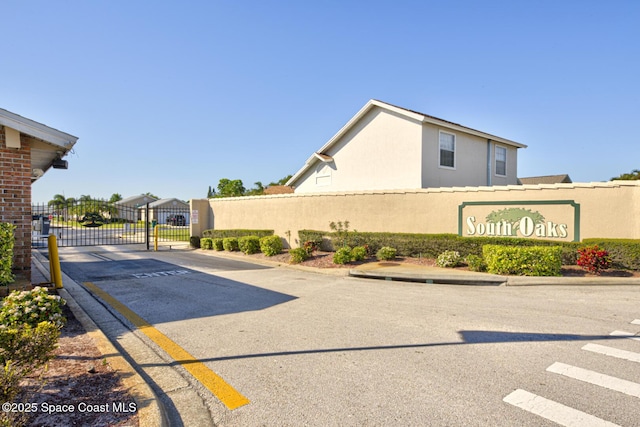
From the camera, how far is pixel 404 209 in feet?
46.1

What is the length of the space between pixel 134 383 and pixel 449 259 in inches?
381

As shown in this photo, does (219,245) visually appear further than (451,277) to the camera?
Yes

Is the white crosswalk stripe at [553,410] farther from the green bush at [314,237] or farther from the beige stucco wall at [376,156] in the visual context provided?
the beige stucco wall at [376,156]

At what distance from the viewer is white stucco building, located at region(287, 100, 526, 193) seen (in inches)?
660

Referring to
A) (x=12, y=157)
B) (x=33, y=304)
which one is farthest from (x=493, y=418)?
(x=12, y=157)

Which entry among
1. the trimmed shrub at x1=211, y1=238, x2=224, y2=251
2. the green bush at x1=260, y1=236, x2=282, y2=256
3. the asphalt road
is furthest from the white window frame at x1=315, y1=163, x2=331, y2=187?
the asphalt road

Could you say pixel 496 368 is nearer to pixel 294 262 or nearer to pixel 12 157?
pixel 12 157

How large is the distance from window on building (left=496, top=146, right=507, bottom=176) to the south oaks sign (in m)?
9.60

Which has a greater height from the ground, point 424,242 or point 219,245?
point 424,242

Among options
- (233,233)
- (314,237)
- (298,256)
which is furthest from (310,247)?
(233,233)

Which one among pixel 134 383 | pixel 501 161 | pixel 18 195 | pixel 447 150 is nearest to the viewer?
pixel 134 383

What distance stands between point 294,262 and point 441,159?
8895mm

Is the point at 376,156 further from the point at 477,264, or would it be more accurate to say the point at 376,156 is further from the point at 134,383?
the point at 134,383

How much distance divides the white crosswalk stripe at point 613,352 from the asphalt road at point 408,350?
3cm
